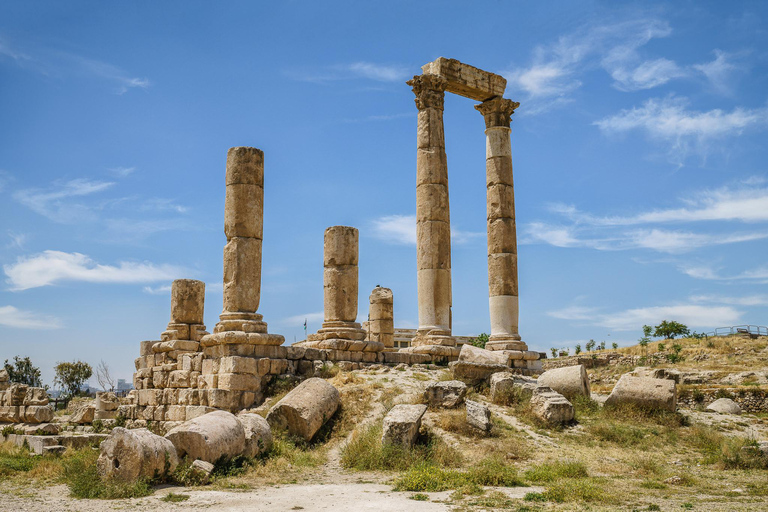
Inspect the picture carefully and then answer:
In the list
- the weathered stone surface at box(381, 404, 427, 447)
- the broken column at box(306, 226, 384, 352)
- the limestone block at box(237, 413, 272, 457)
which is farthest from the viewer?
the broken column at box(306, 226, 384, 352)

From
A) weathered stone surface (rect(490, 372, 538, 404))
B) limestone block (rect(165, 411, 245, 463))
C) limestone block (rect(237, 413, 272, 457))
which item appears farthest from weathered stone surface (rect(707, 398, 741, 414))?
limestone block (rect(165, 411, 245, 463))

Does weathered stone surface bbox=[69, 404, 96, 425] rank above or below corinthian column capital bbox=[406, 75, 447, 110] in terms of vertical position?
below

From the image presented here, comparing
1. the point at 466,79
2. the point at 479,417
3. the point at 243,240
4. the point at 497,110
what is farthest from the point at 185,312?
the point at 497,110

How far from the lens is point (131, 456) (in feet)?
34.8

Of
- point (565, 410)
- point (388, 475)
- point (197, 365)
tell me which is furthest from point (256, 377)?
point (565, 410)

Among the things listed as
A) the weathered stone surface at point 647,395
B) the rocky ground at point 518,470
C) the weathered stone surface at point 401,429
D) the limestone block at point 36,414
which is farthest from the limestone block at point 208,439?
the weathered stone surface at point 647,395

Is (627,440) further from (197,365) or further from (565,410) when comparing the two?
(197,365)

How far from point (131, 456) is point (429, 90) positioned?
49.3ft

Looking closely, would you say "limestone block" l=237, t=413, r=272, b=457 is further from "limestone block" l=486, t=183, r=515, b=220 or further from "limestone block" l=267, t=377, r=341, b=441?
"limestone block" l=486, t=183, r=515, b=220

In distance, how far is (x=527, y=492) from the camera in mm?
10117

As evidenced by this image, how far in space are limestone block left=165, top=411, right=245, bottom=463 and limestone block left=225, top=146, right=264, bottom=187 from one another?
6842 millimetres

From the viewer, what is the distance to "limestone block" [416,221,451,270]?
2142 cm

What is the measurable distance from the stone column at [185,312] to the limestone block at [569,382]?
9149 mm

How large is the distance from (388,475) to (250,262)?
7.03 meters
